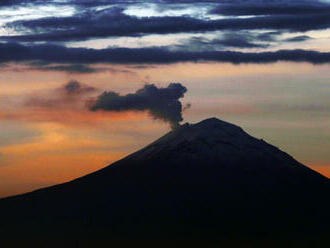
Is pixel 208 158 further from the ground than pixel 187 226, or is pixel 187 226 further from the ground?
pixel 208 158

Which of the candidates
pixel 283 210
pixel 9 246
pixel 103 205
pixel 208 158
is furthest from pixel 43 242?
pixel 283 210

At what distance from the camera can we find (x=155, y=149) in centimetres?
18488

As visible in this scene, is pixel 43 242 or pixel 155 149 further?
pixel 155 149

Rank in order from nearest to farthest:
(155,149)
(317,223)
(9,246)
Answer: (9,246) < (317,223) < (155,149)

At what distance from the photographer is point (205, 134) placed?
186m

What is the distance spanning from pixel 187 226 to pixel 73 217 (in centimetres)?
3082

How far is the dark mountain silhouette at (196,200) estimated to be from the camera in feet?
552

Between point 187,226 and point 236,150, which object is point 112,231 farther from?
point 236,150

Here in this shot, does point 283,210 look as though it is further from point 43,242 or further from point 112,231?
point 43,242

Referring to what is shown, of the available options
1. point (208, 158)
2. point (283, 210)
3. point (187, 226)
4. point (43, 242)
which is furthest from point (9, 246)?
point (283, 210)

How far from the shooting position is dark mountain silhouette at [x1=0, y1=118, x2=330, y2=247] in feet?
552

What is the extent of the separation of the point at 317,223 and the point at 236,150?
2750 cm

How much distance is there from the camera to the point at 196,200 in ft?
574

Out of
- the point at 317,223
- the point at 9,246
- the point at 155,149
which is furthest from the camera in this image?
the point at 155,149
